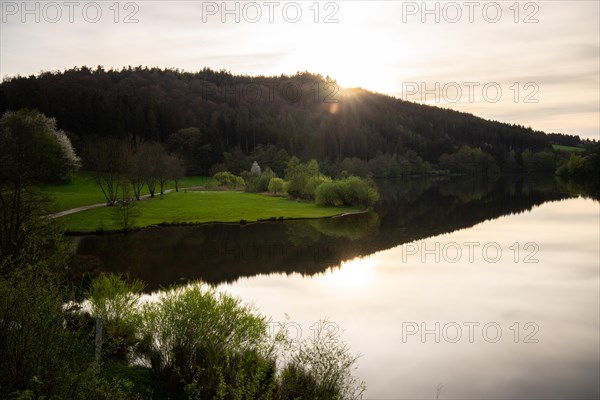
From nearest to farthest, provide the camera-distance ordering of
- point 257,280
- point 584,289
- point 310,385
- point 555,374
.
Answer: point 310,385 → point 555,374 → point 584,289 → point 257,280

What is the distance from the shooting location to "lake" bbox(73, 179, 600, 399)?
65.3ft

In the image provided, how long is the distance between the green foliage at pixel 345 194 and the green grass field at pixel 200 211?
2.04 meters

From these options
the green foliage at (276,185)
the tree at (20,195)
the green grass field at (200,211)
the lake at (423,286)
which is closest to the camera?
the lake at (423,286)

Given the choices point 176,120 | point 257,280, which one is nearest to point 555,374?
point 257,280

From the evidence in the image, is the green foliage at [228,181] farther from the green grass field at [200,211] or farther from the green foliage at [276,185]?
the green grass field at [200,211]

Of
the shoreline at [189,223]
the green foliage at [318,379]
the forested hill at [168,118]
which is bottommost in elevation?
the green foliage at [318,379]

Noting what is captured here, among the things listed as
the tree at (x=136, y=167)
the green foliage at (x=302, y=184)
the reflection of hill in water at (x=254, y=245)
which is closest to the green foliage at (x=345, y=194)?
the reflection of hill in water at (x=254, y=245)

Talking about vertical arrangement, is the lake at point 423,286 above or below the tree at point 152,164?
below

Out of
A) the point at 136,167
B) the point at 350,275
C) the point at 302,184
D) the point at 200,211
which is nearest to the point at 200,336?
the point at 350,275

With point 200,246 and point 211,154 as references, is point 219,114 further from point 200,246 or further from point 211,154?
point 200,246

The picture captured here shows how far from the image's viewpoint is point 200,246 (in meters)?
45.9

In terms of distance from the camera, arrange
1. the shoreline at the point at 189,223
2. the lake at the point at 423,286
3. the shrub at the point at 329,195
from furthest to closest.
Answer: the shrub at the point at 329,195 → the shoreline at the point at 189,223 → the lake at the point at 423,286

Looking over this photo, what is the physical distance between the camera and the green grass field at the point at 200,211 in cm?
5375

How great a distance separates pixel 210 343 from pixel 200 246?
1216 inches
